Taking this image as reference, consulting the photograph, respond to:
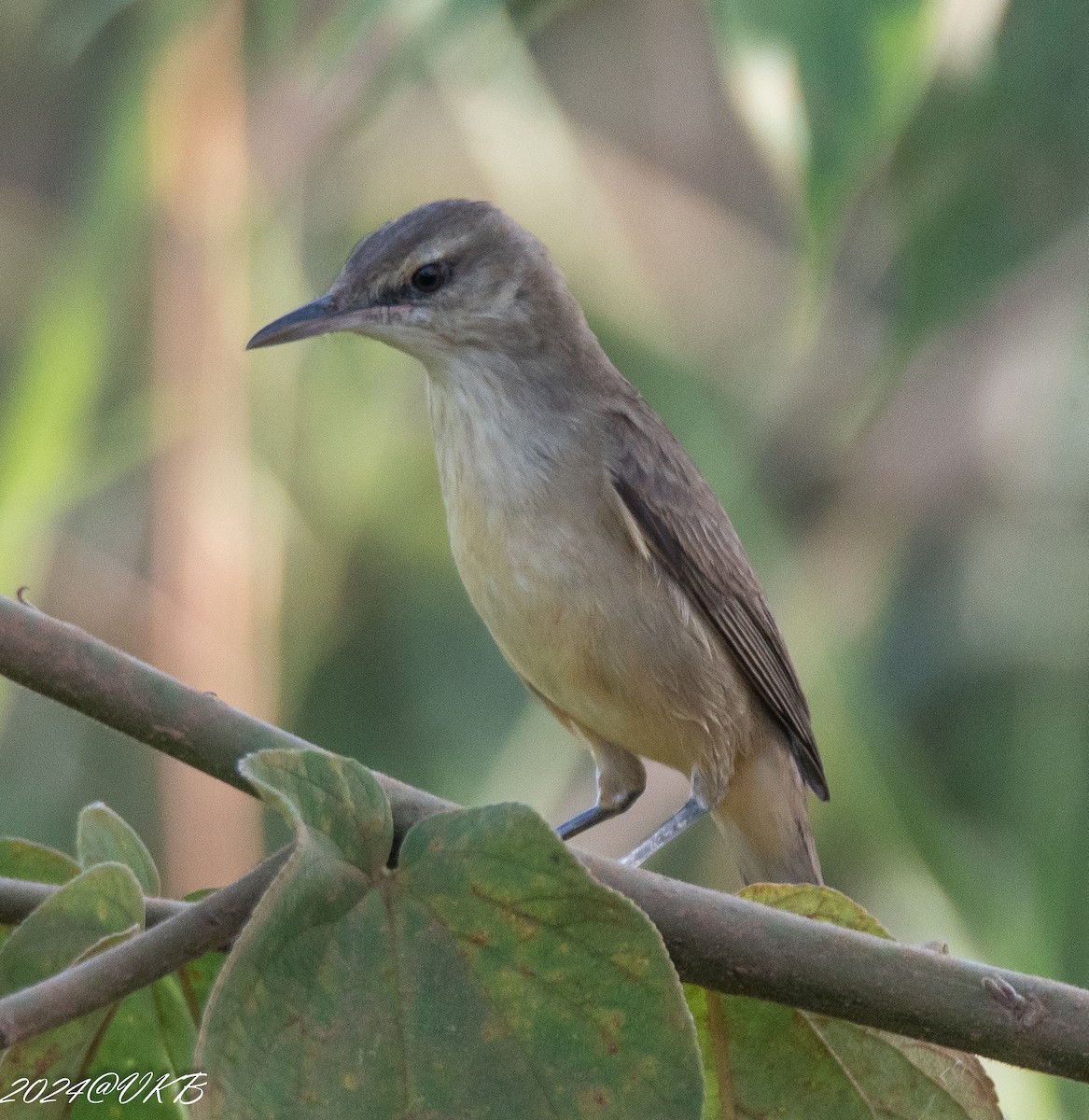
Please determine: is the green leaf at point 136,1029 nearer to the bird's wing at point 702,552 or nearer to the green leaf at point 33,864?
the green leaf at point 33,864

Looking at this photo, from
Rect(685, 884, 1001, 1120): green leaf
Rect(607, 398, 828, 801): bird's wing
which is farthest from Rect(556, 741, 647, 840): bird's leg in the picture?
Rect(685, 884, 1001, 1120): green leaf

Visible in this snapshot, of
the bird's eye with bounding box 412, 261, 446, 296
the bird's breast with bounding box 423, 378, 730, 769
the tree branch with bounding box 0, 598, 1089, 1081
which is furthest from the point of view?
the bird's eye with bounding box 412, 261, 446, 296

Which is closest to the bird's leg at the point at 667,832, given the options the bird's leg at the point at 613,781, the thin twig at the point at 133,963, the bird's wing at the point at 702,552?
the bird's leg at the point at 613,781

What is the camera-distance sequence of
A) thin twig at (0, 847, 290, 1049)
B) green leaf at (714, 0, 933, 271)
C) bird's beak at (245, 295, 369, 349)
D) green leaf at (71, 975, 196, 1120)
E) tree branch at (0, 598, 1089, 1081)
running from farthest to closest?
bird's beak at (245, 295, 369, 349) < green leaf at (714, 0, 933, 271) < green leaf at (71, 975, 196, 1120) < tree branch at (0, 598, 1089, 1081) < thin twig at (0, 847, 290, 1049)

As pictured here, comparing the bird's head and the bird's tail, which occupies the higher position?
the bird's head

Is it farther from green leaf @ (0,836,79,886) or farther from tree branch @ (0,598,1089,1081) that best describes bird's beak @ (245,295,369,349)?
tree branch @ (0,598,1089,1081)

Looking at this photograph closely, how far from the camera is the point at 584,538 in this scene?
2.76 metres

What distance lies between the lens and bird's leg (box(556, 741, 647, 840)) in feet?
10.3

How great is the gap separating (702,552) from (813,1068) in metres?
1.55

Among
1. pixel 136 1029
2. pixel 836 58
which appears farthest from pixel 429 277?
pixel 136 1029

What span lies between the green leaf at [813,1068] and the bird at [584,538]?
124cm

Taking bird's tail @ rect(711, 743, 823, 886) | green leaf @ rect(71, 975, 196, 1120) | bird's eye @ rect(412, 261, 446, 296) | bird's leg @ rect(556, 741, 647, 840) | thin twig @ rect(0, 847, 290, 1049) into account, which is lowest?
bird's tail @ rect(711, 743, 823, 886)

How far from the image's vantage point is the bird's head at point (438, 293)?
2.90 metres

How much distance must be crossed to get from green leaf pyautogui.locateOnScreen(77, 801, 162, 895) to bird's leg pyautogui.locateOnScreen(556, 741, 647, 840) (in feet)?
Answer: 5.63
